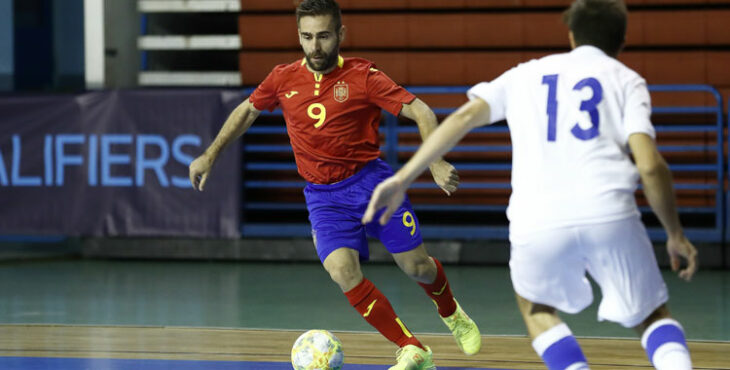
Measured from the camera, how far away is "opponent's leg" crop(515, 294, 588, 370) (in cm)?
359

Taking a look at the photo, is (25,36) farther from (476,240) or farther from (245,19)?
(476,240)

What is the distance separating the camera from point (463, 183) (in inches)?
415

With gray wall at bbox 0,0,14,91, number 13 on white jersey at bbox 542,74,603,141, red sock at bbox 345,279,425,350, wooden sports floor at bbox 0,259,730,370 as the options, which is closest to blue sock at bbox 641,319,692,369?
number 13 on white jersey at bbox 542,74,603,141

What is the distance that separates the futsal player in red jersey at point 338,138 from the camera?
5.27 m

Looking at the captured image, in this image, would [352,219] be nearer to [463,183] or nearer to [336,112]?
[336,112]

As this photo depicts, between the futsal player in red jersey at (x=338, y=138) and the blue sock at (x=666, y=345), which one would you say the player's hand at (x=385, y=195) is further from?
the futsal player in red jersey at (x=338, y=138)

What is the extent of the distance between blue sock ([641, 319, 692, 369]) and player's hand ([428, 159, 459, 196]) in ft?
5.34

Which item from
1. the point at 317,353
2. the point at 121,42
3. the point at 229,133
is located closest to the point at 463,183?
the point at 121,42

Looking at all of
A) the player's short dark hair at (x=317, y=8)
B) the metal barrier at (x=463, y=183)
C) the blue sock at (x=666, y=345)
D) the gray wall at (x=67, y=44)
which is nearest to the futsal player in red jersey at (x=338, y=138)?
the player's short dark hair at (x=317, y=8)

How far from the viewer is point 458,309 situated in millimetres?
5645

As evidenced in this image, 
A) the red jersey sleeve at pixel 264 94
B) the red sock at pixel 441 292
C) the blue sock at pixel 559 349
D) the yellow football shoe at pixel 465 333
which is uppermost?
the red jersey sleeve at pixel 264 94

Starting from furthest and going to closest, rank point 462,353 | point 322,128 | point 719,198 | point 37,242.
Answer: point 37,242 < point 719,198 < point 462,353 < point 322,128

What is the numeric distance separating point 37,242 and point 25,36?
217 centimetres

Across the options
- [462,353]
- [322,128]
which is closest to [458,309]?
[462,353]
